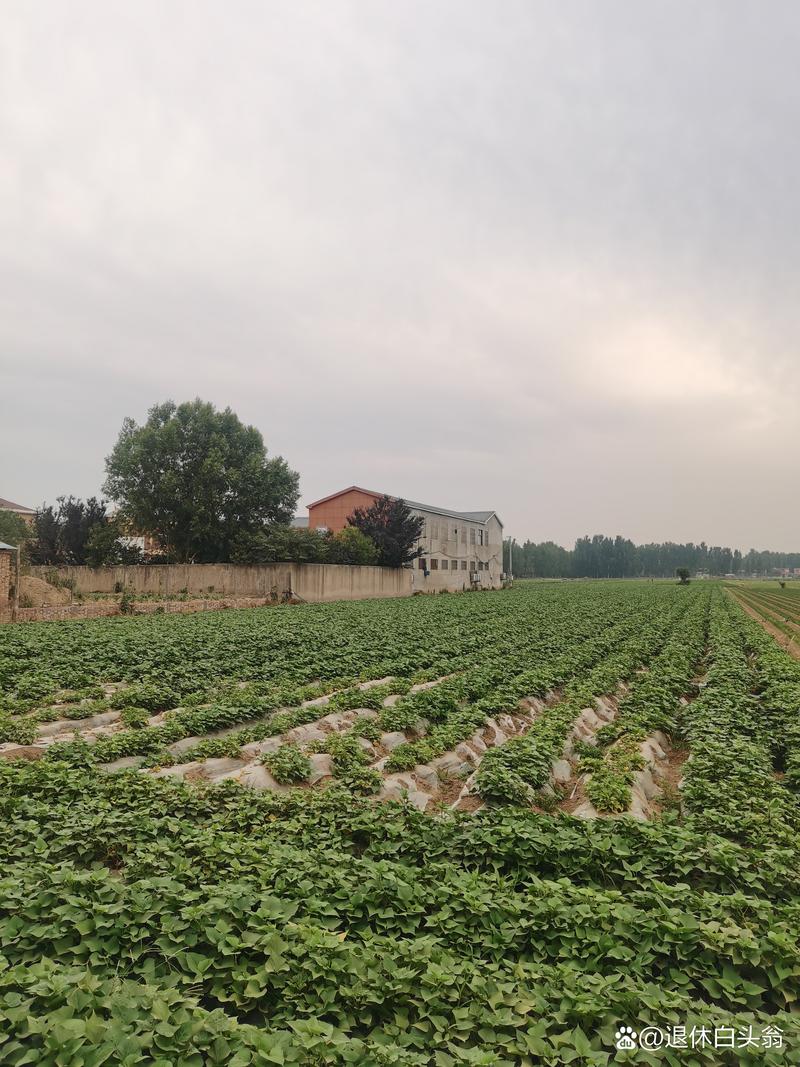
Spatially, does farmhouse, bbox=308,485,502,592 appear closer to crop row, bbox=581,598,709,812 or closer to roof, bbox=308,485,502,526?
roof, bbox=308,485,502,526

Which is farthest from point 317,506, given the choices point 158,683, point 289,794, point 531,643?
point 289,794

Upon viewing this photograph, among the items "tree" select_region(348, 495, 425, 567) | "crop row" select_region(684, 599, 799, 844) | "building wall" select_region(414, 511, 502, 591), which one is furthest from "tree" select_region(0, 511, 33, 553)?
"crop row" select_region(684, 599, 799, 844)

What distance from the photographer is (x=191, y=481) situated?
150 feet

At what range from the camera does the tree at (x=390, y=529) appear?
48844 mm

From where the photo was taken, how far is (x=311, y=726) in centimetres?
935

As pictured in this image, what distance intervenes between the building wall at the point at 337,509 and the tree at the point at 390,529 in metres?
8.08

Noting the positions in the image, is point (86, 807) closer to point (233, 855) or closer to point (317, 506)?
point (233, 855)

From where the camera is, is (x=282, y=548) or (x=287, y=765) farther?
(x=282, y=548)

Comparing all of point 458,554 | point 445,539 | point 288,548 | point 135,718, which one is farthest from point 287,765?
point 458,554

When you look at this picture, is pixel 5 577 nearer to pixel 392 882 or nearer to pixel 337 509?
pixel 392 882

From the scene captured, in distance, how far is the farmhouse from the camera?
2328 inches

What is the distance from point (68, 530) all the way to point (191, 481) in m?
9.37

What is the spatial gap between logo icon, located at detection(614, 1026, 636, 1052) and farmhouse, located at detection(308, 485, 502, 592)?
1963 inches

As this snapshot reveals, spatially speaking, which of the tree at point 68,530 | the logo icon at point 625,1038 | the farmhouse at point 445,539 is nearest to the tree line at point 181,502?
the tree at point 68,530
